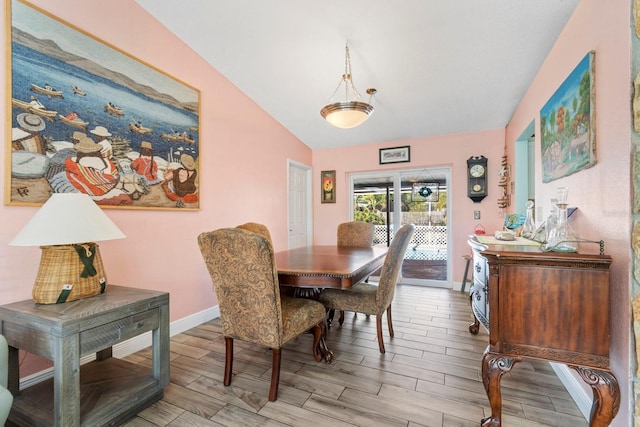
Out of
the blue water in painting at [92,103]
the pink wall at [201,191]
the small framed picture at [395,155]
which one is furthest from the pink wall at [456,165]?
the blue water in painting at [92,103]

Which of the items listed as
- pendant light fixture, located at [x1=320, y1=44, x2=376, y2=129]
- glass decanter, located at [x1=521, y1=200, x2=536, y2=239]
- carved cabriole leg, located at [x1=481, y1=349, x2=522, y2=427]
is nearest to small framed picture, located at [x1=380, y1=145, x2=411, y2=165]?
pendant light fixture, located at [x1=320, y1=44, x2=376, y2=129]

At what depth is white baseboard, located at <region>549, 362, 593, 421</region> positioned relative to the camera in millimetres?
1515

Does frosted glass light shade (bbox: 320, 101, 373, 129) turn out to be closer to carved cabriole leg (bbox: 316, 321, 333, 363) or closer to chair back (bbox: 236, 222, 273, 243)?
chair back (bbox: 236, 222, 273, 243)

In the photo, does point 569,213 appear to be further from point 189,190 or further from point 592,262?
point 189,190

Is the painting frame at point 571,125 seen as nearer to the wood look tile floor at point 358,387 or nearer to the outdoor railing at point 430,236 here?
the wood look tile floor at point 358,387

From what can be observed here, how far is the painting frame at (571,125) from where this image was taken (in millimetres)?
1471

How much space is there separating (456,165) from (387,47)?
2.24 m

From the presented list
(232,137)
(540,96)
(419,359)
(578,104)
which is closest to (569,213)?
(578,104)

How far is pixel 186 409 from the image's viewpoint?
5.30 feet

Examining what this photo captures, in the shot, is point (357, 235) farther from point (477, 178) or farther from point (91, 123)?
point (91, 123)

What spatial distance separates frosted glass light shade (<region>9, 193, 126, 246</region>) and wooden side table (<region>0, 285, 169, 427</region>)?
35cm

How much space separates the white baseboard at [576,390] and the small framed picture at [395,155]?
3.12 m

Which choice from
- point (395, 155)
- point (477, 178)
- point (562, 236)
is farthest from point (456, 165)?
point (562, 236)

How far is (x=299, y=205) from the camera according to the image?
189 inches
